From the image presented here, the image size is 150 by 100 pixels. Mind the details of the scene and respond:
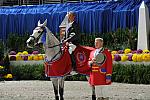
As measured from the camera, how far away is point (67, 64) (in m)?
11.7

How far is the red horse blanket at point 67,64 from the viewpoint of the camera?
11.5m

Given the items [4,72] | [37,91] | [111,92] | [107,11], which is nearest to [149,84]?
[111,92]

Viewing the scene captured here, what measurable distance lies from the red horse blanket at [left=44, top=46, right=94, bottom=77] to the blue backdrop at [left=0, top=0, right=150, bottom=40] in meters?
13.3

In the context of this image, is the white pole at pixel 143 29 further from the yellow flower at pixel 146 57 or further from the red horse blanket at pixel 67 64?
the red horse blanket at pixel 67 64

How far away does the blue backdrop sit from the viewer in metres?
25.7

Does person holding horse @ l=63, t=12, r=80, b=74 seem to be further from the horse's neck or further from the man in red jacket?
the man in red jacket

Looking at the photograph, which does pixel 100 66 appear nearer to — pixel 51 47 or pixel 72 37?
pixel 72 37

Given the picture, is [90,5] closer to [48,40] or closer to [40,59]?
[40,59]

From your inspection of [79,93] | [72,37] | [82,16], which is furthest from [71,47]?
[82,16]

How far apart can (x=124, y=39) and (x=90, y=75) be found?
41.3 feet

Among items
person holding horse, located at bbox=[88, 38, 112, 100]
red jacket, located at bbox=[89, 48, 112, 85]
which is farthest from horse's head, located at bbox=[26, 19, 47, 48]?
red jacket, located at bbox=[89, 48, 112, 85]

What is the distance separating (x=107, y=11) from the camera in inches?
1033

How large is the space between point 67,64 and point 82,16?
15266 mm

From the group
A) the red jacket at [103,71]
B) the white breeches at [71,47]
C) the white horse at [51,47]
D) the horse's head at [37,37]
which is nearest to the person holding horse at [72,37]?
the white breeches at [71,47]
